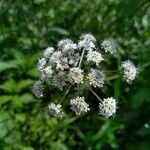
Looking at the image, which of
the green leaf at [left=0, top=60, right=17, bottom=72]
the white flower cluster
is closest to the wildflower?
the white flower cluster

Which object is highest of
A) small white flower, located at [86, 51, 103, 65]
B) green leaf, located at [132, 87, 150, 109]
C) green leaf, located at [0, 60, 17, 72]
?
green leaf, located at [0, 60, 17, 72]

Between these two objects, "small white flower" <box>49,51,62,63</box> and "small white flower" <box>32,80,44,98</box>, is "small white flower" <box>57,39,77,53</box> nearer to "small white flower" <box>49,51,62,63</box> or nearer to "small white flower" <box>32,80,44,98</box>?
"small white flower" <box>49,51,62,63</box>

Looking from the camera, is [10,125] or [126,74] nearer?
[126,74]

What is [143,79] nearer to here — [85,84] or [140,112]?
[140,112]

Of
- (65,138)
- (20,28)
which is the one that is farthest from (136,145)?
(20,28)

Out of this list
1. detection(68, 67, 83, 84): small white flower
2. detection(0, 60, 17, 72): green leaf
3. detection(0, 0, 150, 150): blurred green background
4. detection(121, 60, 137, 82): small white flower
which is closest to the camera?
detection(68, 67, 83, 84): small white flower

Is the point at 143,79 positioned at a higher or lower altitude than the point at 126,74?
higher

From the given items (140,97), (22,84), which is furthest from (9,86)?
(140,97)

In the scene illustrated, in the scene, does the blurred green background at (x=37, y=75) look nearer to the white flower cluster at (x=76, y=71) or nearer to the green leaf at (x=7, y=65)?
the green leaf at (x=7, y=65)
